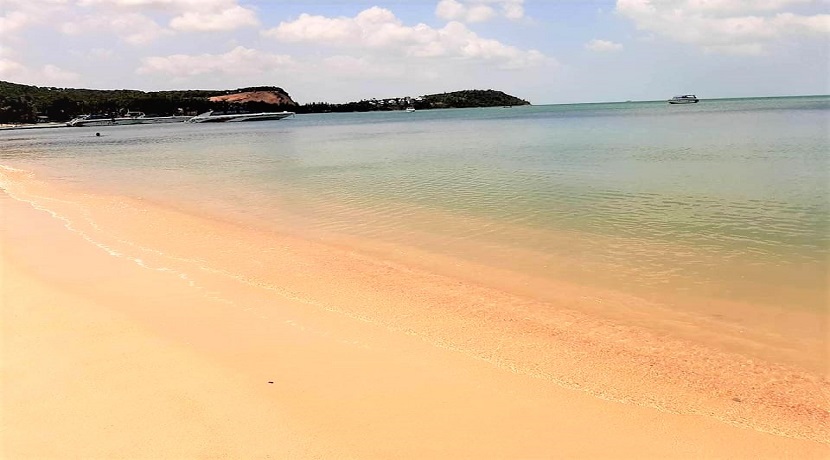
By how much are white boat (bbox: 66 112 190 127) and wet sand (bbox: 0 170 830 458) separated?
5133 inches

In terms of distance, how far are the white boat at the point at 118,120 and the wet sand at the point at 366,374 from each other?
130374mm

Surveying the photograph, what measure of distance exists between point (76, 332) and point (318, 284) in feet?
10.3

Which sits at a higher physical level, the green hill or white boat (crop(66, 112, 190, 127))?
the green hill

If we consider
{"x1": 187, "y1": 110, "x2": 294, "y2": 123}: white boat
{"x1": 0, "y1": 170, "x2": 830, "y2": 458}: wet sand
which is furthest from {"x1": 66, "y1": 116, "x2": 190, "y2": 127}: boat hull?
{"x1": 0, "y1": 170, "x2": 830, "y2": 458}: wet sand

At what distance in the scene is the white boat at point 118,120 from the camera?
119488 millimetres

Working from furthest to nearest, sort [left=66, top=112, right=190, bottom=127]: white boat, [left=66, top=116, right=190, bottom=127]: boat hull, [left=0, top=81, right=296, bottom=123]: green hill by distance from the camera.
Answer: [left=0, top=81, right=296, bottom=123]: green hill < [left=66, top=112, right=190, bottom=127]: white boat < [left=66, top=116, right=190, bottom=127]: boat hull

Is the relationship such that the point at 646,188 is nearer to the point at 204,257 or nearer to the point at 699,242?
the point at 699,242

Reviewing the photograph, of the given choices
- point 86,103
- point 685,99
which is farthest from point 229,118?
point 685,99

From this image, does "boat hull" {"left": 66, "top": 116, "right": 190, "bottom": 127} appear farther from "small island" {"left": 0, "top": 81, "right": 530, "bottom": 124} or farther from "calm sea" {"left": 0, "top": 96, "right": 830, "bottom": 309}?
"calm sea" {"left": 0, "top": 96, "right": 830, "bottom": 309}

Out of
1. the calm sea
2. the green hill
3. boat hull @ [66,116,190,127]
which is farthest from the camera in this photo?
the green hill

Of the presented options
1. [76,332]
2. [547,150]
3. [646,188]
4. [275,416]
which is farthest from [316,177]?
[275,416]

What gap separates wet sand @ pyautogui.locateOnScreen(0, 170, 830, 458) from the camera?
4207 mm

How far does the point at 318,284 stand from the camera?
8.32 meters

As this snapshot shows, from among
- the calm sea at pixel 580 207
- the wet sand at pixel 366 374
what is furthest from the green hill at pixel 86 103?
the wet sand at pixel 366 374
